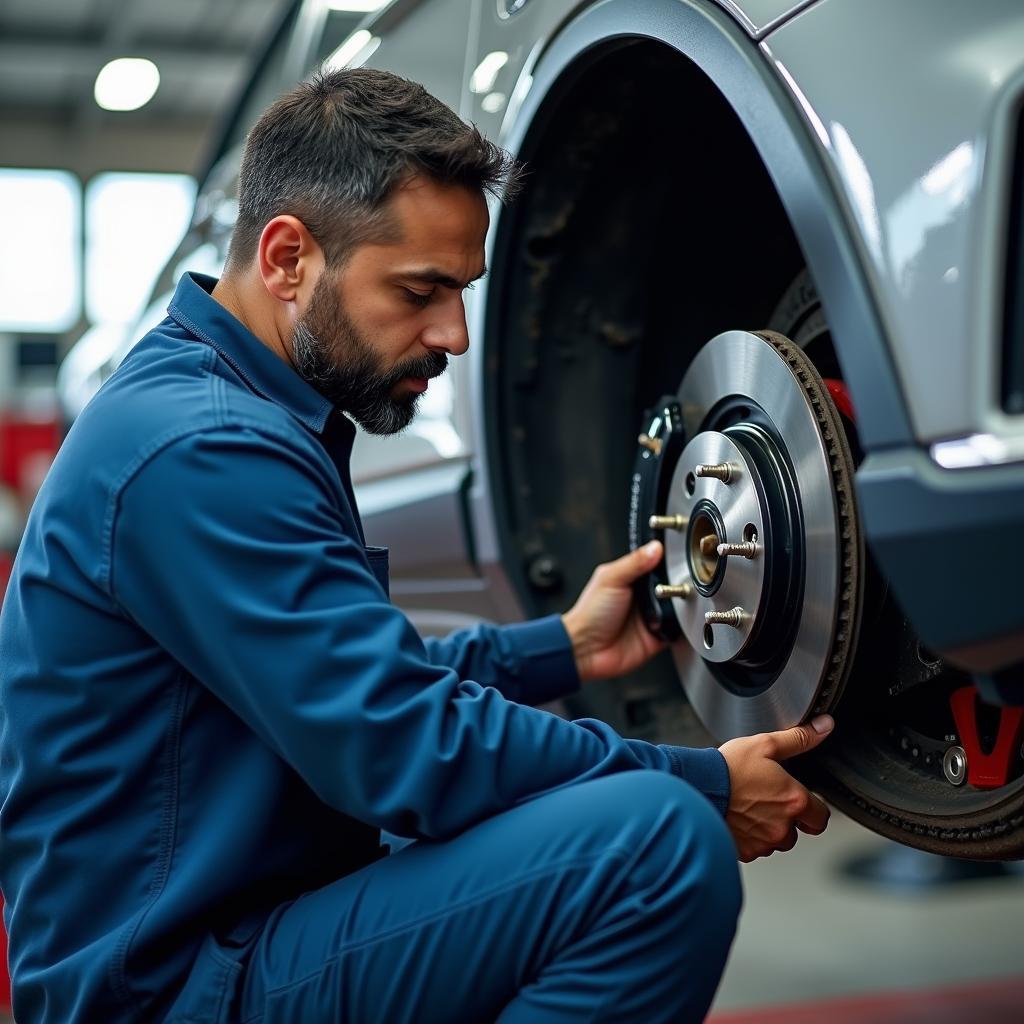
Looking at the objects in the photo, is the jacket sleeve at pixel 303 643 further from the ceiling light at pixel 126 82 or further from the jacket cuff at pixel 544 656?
the ceiling light at pixel 126 82

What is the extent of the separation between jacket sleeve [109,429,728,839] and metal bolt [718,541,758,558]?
0.22 metres

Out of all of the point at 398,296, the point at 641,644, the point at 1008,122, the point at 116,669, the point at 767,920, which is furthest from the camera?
the point at 767,920

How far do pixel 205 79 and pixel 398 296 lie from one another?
9.37 meters

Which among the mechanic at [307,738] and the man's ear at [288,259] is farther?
the man's ear at [288,259]

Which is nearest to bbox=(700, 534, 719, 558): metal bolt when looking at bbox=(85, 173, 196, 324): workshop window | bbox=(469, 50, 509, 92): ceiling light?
bbox=(469, 50, 509, 92): ceiling light

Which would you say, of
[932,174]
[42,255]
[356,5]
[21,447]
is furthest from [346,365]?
[42,255]

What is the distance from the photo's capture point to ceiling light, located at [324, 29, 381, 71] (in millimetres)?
1639

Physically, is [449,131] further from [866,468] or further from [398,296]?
[866,468]

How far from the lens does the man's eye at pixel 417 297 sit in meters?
1.09

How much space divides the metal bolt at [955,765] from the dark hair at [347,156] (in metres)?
0.58

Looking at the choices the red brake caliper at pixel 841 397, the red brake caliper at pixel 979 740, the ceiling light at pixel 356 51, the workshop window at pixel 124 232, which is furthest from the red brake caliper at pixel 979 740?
the workshop window at pixel 124 232

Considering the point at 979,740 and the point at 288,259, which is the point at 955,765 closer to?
the point at 979,740

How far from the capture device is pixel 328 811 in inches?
41.2

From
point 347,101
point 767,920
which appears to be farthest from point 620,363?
point 767,920
